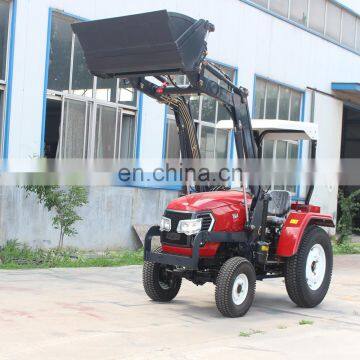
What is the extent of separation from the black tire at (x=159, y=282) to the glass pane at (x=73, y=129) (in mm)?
5711

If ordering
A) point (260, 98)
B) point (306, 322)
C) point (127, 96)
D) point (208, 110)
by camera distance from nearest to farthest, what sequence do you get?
point (306, 322), point (127, 96), point (208, 110), point (260, 98)

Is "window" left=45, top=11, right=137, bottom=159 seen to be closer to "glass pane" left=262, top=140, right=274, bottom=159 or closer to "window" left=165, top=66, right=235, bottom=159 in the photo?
"window" left=165, top=66, right=235, bottom=159

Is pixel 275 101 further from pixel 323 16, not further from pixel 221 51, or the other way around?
pixel 323 16

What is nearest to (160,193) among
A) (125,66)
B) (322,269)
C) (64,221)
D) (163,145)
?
(163,145)

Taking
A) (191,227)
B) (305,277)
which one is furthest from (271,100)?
(191,227)

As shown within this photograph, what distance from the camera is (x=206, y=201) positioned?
312 inches

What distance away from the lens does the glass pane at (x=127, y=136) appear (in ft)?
50.0

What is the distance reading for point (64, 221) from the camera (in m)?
11.9

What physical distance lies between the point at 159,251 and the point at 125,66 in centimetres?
236

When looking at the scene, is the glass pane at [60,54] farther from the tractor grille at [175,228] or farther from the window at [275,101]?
the window at [275,101]

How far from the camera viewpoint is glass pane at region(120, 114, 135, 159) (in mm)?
15253

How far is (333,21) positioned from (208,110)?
7.46 meters

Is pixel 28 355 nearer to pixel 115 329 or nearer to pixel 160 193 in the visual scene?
pixel 115 329

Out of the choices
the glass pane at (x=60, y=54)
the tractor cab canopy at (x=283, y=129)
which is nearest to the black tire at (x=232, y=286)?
the tractor cab canopy at (x=283, y=129)
